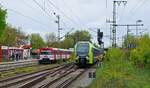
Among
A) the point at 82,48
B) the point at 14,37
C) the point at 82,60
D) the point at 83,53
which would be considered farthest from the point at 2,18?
the point at 14,37

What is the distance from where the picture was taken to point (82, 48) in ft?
181

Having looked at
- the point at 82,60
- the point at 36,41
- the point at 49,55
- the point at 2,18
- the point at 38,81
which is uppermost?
the point at 36,41

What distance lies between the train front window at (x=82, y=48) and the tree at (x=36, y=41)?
10146 cm

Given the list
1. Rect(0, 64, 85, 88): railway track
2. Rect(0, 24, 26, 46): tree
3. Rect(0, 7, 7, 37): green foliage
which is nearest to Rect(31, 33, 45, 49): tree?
Rect(0, 24, 26, 46): tree

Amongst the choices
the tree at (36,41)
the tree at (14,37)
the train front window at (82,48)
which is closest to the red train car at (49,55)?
the train front window at (82,48)

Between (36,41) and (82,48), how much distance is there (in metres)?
108

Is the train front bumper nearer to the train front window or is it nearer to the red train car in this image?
the train front window

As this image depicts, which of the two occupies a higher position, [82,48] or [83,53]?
[82,48]

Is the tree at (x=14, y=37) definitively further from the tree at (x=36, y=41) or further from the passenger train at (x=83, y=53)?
the passenger train at (x=83, y=53)

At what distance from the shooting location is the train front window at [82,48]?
2164 inches

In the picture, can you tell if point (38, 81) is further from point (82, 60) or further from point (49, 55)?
point (49, 55)

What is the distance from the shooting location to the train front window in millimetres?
54969

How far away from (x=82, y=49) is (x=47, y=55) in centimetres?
1802

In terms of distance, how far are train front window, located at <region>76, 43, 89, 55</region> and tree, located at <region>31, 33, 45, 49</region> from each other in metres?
101
